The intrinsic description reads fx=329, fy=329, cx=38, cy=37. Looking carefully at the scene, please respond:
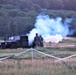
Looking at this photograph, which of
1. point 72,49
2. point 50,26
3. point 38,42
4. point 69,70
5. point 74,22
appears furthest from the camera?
point 74,22

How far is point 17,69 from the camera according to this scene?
58.7 feet

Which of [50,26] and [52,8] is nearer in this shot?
[50,26]

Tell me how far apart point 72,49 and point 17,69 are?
16.1 meters

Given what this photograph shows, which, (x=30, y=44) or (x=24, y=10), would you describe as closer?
(x=30, y=44)

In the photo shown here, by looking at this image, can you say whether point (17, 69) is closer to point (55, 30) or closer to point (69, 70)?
point (69, 70)

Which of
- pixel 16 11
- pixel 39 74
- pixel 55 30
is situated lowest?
pixel 39 74

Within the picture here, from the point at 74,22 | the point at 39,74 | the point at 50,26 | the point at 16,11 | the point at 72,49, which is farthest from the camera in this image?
the point at 16,11

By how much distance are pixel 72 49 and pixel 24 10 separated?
6137cm

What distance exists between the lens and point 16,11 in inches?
3467

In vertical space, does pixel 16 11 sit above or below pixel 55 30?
above

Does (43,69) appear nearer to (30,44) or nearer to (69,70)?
(69,70)

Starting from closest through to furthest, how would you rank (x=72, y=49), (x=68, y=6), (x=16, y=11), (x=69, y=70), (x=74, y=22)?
1. (x=69, y=70)
2. (x=72, y=49)
3. (x=74, y=22)
4. (x=16, y=11)
5. (x=68, y=6)

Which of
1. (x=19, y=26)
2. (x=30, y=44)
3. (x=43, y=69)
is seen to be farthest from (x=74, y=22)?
(x=43, y=69)

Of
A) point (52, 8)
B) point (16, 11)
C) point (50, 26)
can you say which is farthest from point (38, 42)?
point (52, 8)
